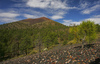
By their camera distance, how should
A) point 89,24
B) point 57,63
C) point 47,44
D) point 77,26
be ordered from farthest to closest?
point 47,44
point 77,26
point 89,24
point 57,63

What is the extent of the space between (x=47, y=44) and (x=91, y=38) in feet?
138

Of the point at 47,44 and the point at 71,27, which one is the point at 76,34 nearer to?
the point at 71,27

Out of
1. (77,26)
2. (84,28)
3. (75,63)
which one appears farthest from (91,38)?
(75,63)

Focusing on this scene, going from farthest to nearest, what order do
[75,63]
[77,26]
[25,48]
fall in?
[25,48]
[77,26]
[75,63]

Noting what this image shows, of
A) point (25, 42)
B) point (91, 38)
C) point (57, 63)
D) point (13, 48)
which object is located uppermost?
point (91, 38)

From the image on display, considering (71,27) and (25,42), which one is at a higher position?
(71,27)

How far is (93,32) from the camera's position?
38.4 ft

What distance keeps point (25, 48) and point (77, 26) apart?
41.1m

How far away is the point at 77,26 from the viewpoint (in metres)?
12.8

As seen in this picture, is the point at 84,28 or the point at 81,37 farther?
the point at 81,37

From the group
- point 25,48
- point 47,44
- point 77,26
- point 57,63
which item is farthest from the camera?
point 47,44

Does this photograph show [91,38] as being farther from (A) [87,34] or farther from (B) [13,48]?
(B) [13,48]

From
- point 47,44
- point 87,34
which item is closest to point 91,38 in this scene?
point 87,34

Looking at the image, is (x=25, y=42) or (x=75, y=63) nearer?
(x=75, y=63)
